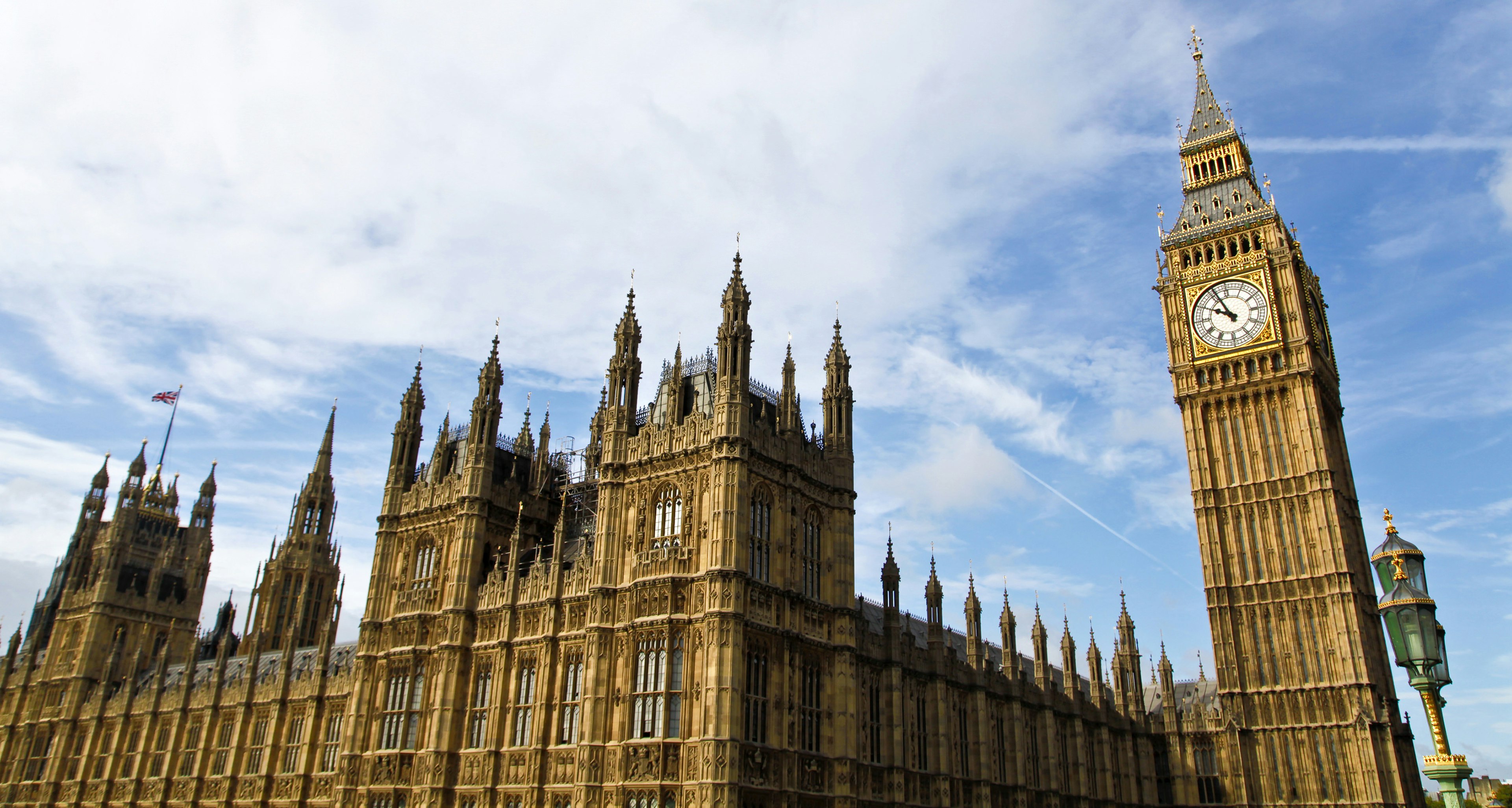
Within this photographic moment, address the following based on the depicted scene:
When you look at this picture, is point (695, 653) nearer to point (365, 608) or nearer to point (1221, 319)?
point (365, 608)

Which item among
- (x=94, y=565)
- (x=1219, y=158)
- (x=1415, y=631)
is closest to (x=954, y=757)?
(x=1415, y=631)

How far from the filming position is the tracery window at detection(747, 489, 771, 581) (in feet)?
125

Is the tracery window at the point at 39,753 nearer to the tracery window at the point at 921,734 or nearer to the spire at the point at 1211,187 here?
the tracery window at the point at 921,734

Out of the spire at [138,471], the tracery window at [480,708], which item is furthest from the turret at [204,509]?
the tracery window at [480,708]

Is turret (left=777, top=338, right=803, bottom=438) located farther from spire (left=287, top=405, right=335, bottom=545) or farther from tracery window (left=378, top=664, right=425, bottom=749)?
spire (left=287, top=405, right=335, bottom=545)

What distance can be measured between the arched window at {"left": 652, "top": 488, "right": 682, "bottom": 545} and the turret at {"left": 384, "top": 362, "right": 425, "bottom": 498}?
51.2 ft

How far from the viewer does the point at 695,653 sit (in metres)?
36.1

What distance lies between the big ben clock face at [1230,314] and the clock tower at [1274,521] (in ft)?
0.36

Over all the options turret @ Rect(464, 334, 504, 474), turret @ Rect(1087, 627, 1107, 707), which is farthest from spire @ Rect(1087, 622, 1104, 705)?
turret @ Rect(464, 334, 504, 474)

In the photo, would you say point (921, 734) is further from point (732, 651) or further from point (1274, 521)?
point (1274, 521)

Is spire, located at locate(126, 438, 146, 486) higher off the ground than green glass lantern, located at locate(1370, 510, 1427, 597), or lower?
higher

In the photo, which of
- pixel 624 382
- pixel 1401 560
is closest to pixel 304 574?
pixel 624 382

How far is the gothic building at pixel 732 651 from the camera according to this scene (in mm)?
37375

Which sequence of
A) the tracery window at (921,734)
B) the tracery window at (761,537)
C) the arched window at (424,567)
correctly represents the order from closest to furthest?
the tracery window at (761,537)
the tracery window at (921,734)
the arched window at (424,567)
